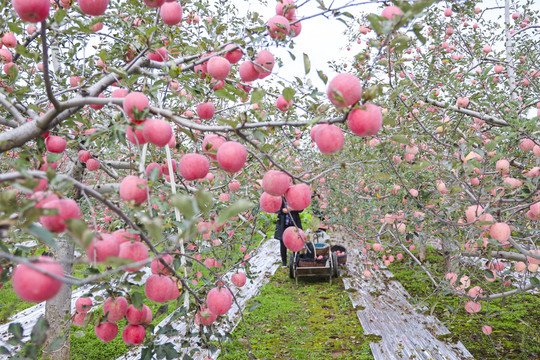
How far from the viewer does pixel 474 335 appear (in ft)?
12.2

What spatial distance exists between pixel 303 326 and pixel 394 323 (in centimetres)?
116

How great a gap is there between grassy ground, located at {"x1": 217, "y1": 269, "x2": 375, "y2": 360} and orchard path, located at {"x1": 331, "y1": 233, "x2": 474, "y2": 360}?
160 millimetres

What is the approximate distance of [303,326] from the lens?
13.7 feet

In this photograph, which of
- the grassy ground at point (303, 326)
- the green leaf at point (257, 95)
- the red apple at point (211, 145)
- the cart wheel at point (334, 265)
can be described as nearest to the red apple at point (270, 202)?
the red apple at point (211, 145)

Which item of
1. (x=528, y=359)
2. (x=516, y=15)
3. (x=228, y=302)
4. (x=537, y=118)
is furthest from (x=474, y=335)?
(x=516, y=15)

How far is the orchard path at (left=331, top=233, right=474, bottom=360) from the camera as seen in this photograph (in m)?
3.38

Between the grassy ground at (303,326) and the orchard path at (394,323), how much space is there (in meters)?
0.16

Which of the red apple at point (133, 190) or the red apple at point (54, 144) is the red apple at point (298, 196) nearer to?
the red apple at point (133, 190)

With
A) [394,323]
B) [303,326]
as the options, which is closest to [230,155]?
[303,326]

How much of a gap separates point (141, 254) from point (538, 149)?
247 centimetres

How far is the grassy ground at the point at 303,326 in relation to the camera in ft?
11.5

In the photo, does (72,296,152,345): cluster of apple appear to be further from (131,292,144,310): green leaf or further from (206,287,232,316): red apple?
(206,287,232,316): red apple

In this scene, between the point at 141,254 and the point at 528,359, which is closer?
the point at 141,254

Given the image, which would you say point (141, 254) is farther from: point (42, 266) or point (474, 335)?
point (474, 335)
